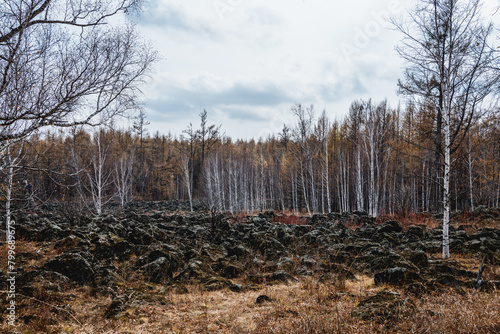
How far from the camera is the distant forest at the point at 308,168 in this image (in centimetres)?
1230

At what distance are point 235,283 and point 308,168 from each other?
64.9 ft

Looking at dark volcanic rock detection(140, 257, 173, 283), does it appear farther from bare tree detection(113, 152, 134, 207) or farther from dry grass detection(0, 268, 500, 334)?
bare tree detection(113, 152, 134, 207)

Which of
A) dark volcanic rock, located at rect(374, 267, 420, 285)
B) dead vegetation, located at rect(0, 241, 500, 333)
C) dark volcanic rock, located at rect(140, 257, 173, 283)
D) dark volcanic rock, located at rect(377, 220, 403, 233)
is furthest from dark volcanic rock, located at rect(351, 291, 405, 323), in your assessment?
dark volcanic rock, located at rect(377, 220, 403, 233)

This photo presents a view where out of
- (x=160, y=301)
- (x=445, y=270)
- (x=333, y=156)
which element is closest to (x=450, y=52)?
(x=445, y=270)

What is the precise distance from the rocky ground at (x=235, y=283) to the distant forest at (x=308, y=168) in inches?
79.8

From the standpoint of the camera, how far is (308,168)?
2555cm

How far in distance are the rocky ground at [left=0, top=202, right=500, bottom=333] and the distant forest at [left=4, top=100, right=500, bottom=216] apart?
2.03 metres

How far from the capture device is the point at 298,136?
22.5 m

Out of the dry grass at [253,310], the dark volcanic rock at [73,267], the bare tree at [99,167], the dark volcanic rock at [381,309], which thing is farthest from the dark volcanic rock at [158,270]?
the bare tree at [99,167]

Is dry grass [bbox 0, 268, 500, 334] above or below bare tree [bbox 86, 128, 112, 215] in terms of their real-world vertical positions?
Answer: below

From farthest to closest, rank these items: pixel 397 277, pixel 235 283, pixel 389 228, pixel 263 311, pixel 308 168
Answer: pixel 308 168 < pixel 389 228 < pixel 235 283 < pixel 397 277 < pixel 263 311

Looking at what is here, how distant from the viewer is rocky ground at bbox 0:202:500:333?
426cm

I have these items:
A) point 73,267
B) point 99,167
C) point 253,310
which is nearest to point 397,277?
point 253,310

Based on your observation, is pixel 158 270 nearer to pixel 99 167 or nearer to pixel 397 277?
pixel 397 277
